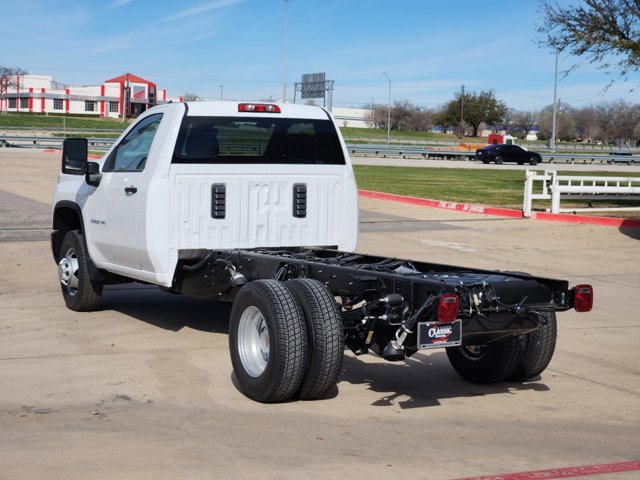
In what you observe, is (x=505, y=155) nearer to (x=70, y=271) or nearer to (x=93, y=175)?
(x=70, y=271)

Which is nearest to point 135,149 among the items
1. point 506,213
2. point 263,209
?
point 263,209

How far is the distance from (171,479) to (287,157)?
14.1ft

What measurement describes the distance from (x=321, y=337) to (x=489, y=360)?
158 centimetres

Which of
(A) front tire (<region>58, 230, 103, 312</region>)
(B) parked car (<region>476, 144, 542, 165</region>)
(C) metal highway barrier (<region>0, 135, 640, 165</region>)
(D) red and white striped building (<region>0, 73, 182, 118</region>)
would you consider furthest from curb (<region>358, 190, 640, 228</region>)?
(D) red and white striped building (<region>0, 73, 182, 118</region>)

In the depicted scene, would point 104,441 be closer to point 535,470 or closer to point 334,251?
point 535,470

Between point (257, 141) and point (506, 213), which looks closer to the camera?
point (257, 141)

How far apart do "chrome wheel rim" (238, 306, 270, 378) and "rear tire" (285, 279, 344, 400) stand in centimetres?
44

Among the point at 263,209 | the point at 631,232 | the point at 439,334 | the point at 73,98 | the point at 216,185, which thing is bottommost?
the point at 631,232

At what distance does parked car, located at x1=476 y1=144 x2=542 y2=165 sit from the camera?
6047cm

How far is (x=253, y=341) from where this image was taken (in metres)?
6.86

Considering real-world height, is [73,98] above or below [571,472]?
above

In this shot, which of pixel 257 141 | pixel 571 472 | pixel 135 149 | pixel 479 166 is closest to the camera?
pixel 571 472

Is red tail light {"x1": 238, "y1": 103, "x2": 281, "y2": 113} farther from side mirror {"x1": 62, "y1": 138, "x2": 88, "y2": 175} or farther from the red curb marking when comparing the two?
the red curb marking

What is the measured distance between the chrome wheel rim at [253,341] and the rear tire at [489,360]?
155cm
